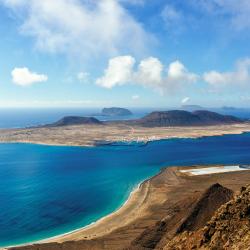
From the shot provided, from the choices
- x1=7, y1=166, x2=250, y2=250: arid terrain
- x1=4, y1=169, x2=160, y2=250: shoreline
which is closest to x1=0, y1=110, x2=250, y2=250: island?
x1=7, y1=166, x2=250, y2=250: arid terrain

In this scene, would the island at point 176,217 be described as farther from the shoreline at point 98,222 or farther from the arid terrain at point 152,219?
the shoreline at point 98,222

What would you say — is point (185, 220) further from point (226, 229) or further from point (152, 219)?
point (226, 229)

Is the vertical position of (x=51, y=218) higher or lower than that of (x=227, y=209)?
lower

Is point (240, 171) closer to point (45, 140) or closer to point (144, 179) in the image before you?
point (144, 179)

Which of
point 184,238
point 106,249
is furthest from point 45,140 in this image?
point 184,238

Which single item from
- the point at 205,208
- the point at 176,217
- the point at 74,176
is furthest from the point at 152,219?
the point at 74,176

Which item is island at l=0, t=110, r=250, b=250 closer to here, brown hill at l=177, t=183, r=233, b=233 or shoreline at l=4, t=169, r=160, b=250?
brown hill at l=177, t=183, r=233, b=233
